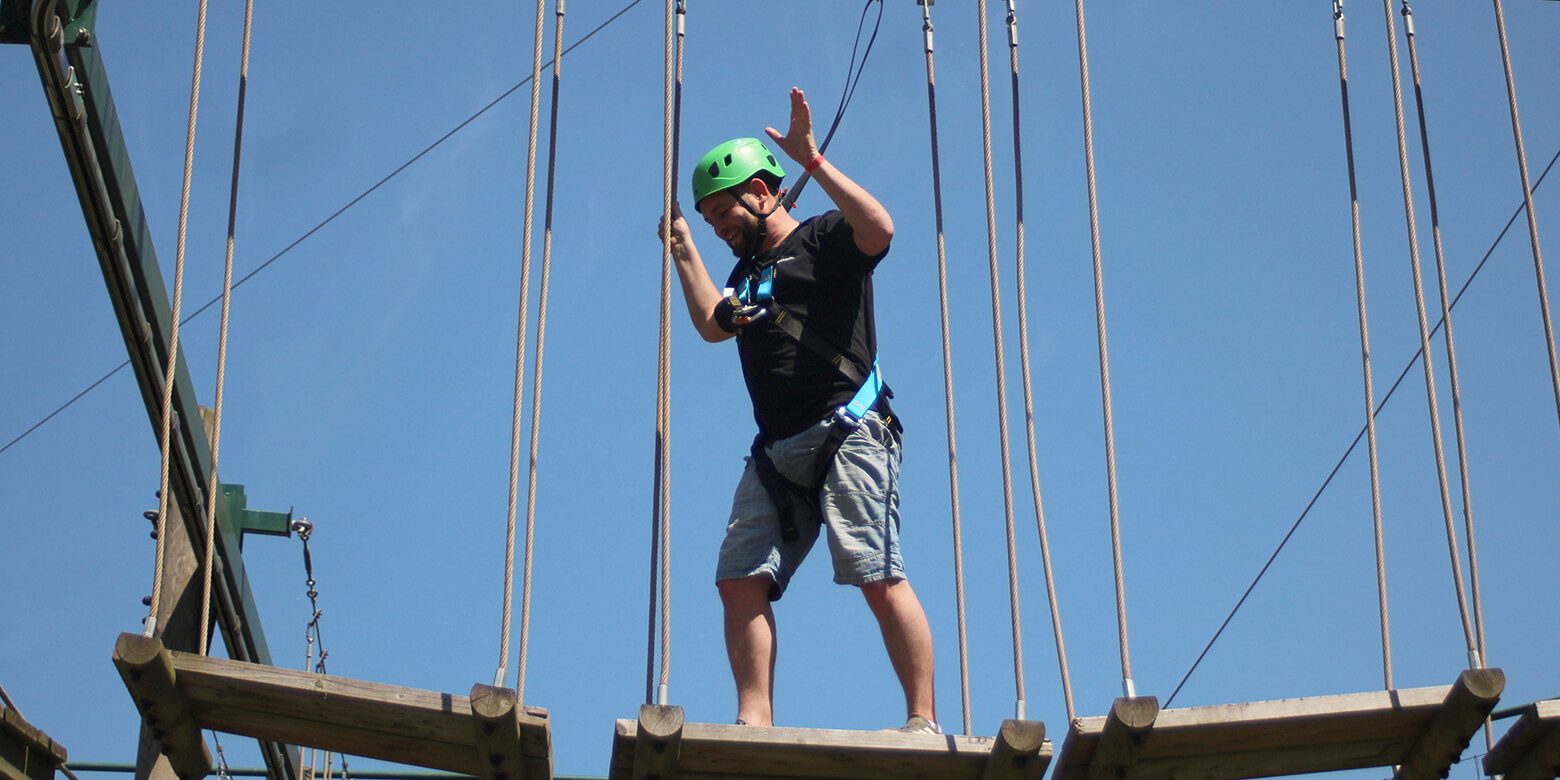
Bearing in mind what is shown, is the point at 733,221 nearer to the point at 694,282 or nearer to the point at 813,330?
the point at 694,282

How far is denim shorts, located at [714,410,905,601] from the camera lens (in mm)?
4320

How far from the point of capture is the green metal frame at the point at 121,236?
5.05 m

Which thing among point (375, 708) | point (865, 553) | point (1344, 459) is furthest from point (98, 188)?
point (1344, 459)

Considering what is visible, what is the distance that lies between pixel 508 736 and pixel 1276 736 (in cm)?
151

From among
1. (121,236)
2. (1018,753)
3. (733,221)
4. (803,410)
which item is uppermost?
(121,236)

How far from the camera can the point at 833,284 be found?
15.0 ft

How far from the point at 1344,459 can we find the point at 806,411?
449cm

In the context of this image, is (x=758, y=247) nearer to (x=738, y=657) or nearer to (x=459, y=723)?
(x=738, y=657)

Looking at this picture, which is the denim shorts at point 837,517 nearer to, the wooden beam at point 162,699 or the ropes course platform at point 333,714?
the ropes course platform at point 333,714

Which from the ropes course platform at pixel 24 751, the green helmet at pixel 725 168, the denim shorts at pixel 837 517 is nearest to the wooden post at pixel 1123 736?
the denim shorts at pixel 837 517

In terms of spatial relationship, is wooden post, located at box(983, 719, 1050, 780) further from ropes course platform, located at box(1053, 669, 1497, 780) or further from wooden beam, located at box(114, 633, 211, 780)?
wooden beam, located at box(114, 633, 211, 780)

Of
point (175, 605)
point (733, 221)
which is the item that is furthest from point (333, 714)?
point (175, 605)

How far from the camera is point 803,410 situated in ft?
14.8

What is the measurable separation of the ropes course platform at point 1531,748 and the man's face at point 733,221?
195 cm
